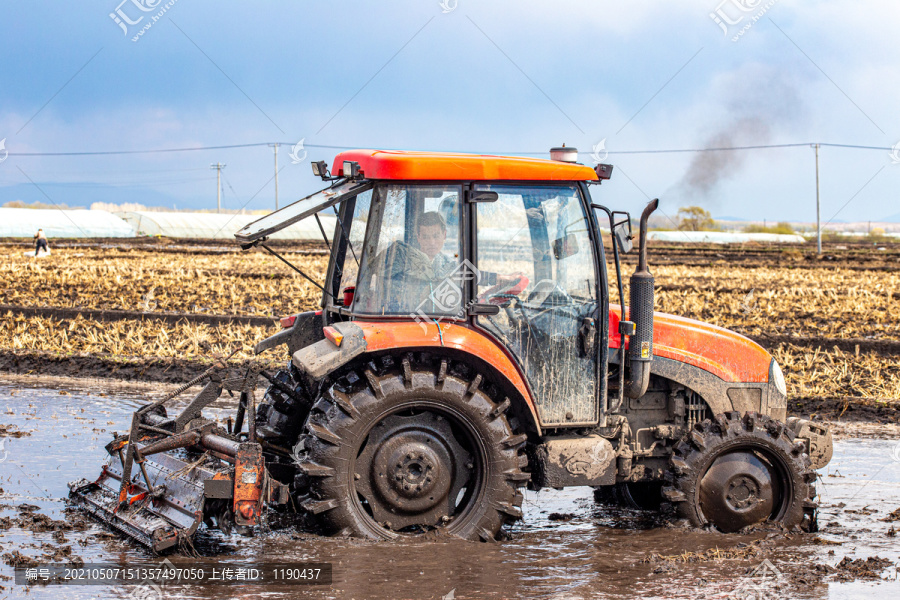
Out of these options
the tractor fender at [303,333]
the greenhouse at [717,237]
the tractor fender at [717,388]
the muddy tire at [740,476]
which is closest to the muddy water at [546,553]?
the muddy tire at [740,476]

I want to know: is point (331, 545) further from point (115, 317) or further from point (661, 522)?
point (115, 317)

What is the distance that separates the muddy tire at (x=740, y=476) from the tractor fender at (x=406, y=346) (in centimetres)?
123

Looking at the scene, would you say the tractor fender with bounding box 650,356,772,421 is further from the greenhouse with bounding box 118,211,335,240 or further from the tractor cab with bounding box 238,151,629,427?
the greenhouse with bounding box 118,211,335,240

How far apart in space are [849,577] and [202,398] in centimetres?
413

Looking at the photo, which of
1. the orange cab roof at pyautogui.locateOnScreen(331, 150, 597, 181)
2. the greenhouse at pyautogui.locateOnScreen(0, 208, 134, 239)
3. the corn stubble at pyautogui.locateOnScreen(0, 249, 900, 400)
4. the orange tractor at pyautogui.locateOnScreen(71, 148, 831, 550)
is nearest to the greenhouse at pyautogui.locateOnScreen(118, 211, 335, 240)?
the greenhouse at pyautogui.locateOnScreen(0, 208, 134, 239)

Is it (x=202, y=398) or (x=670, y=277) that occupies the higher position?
(x=670, y=277)

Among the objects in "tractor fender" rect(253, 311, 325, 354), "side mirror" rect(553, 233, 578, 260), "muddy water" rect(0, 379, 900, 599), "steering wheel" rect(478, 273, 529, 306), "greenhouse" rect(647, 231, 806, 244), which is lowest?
"muddy water" rect(0, 379, 900, 599)

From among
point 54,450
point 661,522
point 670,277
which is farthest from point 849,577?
point 670,277

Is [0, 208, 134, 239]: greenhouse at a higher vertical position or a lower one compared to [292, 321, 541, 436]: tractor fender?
higher

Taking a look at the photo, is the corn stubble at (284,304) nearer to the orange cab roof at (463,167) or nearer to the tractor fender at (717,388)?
the tractor fender at (717,388)

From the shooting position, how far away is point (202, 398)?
238 inches

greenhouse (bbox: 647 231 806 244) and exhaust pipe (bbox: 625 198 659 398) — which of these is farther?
greenhouse (bbox: 647 231 806 244)

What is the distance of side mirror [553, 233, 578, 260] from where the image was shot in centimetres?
570

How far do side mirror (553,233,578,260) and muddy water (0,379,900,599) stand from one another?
1.85 metres
